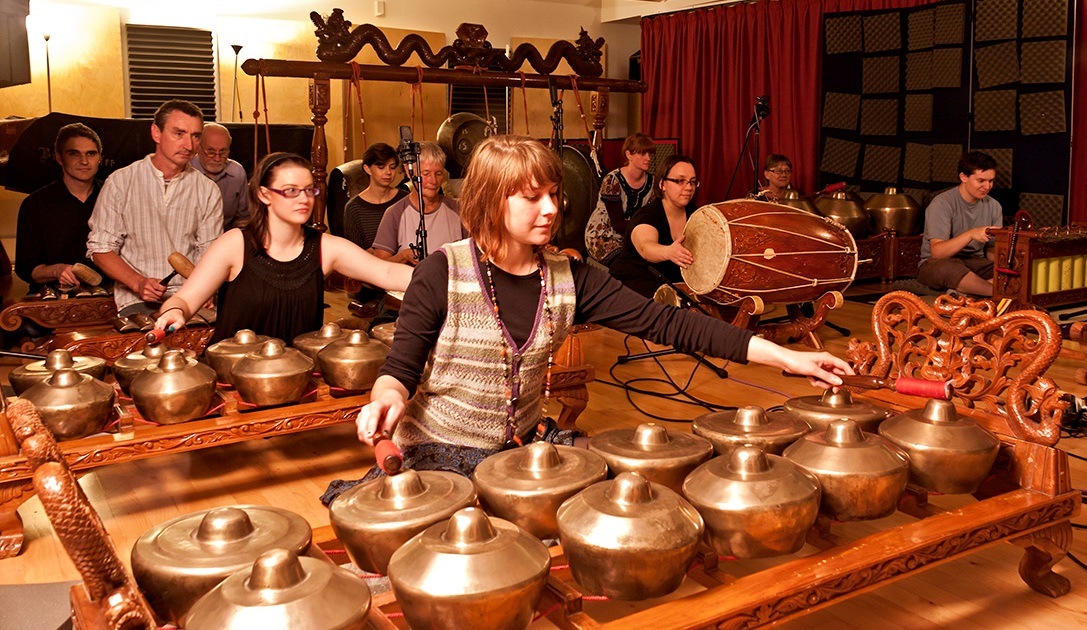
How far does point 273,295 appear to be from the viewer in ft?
9.25

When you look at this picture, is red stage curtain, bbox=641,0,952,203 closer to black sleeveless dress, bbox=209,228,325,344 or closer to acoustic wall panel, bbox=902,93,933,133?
acoustic wall panel, bbox=902,93,933,133

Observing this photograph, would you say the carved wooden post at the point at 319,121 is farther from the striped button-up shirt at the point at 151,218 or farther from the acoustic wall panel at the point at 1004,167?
the acoustic wall panel at the point at 1004,167

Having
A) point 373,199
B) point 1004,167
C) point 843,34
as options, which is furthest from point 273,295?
point 843,34

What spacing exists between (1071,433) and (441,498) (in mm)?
2270

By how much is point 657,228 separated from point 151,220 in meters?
1.94

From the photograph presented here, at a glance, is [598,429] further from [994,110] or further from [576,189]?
[994,110]

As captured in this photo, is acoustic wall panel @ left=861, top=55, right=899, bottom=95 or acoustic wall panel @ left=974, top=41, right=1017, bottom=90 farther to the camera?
acoustic wall panel @ left=861, top=55, right=899, bottom=95

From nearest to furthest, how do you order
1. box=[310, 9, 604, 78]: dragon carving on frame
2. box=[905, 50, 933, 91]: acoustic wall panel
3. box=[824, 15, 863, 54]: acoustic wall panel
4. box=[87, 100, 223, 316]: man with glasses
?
1. box=[87, 100, 223, 316]: man with glasses
2. box=[310, 9, 604, 78]: dragon carving on frame
3. box=[905, 50, 933, 91]: acoustic wall panel
4. box=[824, 15, 863, 54]: acoustic wall panel

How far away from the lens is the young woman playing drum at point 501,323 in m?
1.76

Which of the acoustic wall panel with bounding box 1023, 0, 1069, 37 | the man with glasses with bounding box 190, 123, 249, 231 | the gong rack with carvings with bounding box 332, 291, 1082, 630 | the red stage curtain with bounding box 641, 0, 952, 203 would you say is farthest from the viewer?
the red stage curtain with bounding box 641, 0, 952, 203

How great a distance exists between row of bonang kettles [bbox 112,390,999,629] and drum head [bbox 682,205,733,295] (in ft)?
6.03

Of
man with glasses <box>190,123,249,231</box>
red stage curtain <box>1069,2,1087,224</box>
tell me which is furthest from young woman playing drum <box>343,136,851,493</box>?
red stage curtain <box>1069,2,1087,224</box>

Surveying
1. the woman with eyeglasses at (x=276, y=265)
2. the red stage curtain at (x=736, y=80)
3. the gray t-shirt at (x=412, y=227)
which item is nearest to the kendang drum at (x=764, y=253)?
the gray t-shirt at (x=412, y=227)

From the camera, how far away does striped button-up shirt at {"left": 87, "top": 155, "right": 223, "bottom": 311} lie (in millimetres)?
3602
